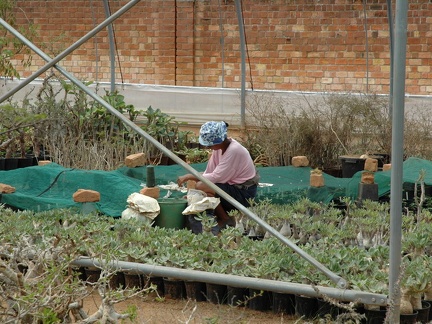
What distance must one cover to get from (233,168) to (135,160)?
127 cm

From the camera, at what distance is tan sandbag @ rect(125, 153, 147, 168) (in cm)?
837

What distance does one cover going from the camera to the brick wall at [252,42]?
1328 cm

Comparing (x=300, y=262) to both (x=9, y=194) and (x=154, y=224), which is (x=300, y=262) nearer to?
(x=154, y=224)

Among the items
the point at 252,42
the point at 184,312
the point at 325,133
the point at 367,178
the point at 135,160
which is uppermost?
the point at 252,42

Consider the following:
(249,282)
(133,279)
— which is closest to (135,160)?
(133,279)

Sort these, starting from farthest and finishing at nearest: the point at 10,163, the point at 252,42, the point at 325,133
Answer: the point at 252,42 < the point at 325,133 < the point at 10,163

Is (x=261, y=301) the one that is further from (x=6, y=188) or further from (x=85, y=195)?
(x=6, y=188)

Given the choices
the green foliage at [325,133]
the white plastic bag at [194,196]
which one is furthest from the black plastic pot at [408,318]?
the green foliage at [325,133]

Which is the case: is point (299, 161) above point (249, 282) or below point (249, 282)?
above

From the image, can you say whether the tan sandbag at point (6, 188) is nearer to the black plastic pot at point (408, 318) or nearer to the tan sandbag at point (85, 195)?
the tan sandbag at point (85, 195)

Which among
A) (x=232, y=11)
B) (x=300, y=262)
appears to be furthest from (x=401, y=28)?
(x=232, y=11)

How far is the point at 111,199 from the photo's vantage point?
291 inches

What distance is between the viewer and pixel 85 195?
22.6 ft

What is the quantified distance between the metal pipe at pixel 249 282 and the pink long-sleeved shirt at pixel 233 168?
239cm
